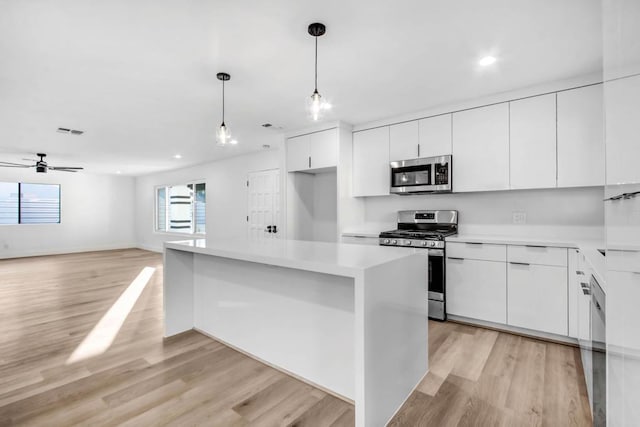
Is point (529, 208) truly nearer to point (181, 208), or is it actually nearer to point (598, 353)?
point (598, 353)

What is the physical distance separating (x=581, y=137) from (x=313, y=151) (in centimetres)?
293

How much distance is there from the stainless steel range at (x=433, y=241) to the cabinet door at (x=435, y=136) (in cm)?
75

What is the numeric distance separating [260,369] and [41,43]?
2.87 meters

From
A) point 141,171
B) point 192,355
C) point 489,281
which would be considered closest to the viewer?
point 192,355

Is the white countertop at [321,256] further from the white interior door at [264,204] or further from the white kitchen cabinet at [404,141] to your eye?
the white interior door at [264,204]

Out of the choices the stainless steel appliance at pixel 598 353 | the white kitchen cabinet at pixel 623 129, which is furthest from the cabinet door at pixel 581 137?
the white kitchen cabinet at pixel 623 129

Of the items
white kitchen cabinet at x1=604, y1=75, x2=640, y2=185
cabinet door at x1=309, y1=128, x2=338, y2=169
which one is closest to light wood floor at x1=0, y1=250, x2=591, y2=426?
white kitchen cabinet at x1=604, y1=75, x2=640, y2=185

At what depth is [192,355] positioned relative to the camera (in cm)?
250

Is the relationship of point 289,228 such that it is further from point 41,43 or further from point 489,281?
point 41,43

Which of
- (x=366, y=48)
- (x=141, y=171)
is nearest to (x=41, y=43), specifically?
(x=366, y=48)

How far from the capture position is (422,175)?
143 inches

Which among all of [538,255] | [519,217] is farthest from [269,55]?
[519,217]

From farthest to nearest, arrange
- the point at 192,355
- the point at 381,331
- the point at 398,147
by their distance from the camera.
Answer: the point at 398,147
the point at 192,355
the point at 381,331

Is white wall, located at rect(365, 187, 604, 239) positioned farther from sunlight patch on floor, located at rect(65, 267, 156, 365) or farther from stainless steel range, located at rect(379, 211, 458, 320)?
sunlight patch on floor, located at rect(65, 267, 156, 365)
